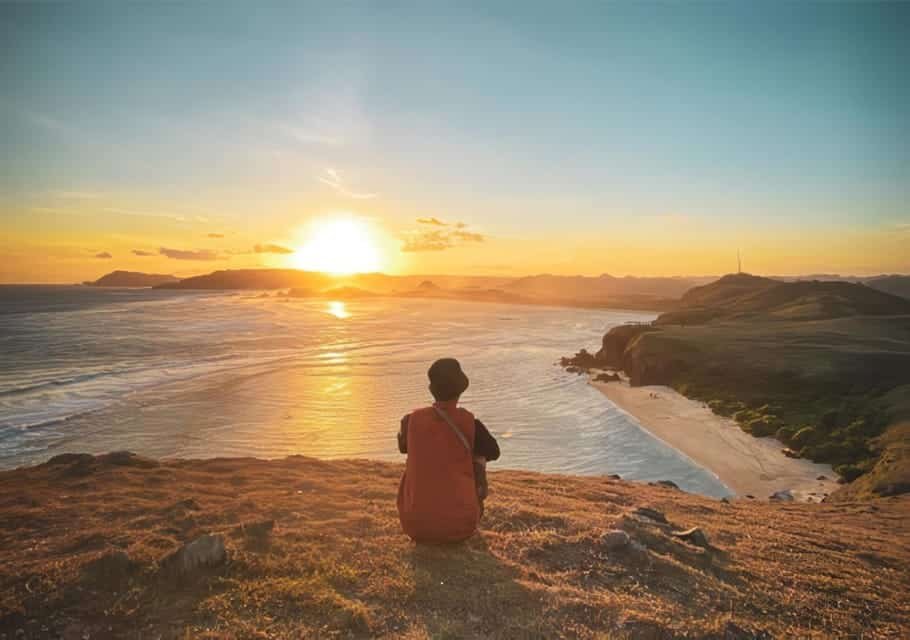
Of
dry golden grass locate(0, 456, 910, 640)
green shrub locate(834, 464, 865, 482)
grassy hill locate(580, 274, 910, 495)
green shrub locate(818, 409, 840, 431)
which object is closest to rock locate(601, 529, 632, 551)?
dry golden grass locate(0, 456, 910, 640)

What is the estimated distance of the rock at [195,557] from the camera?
4.96m

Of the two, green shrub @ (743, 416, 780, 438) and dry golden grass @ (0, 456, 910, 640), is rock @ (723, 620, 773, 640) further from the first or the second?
green shrub @ (743, 416, 780, 438)

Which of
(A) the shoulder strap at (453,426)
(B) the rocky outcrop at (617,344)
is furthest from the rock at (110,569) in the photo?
(B) the rocky outcrop at (617,344)

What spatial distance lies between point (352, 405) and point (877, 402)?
82.8ft

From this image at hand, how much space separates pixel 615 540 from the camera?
6.06m

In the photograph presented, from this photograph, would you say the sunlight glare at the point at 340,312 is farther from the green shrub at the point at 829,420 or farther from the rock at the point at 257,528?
the rock at the point at 257,528

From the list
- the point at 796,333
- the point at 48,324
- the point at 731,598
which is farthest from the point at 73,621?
→ the point at 48,324

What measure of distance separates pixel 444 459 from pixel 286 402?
77.4ft

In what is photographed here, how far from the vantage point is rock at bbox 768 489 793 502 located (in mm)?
14298

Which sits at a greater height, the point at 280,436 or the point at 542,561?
the point at 542,561

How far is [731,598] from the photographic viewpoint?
17.1ft

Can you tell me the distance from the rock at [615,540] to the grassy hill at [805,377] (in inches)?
474

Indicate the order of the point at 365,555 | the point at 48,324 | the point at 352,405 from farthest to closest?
the point at 48,324
the point at 352,405
the point at 365,555

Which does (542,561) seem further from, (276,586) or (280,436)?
(280,436)
